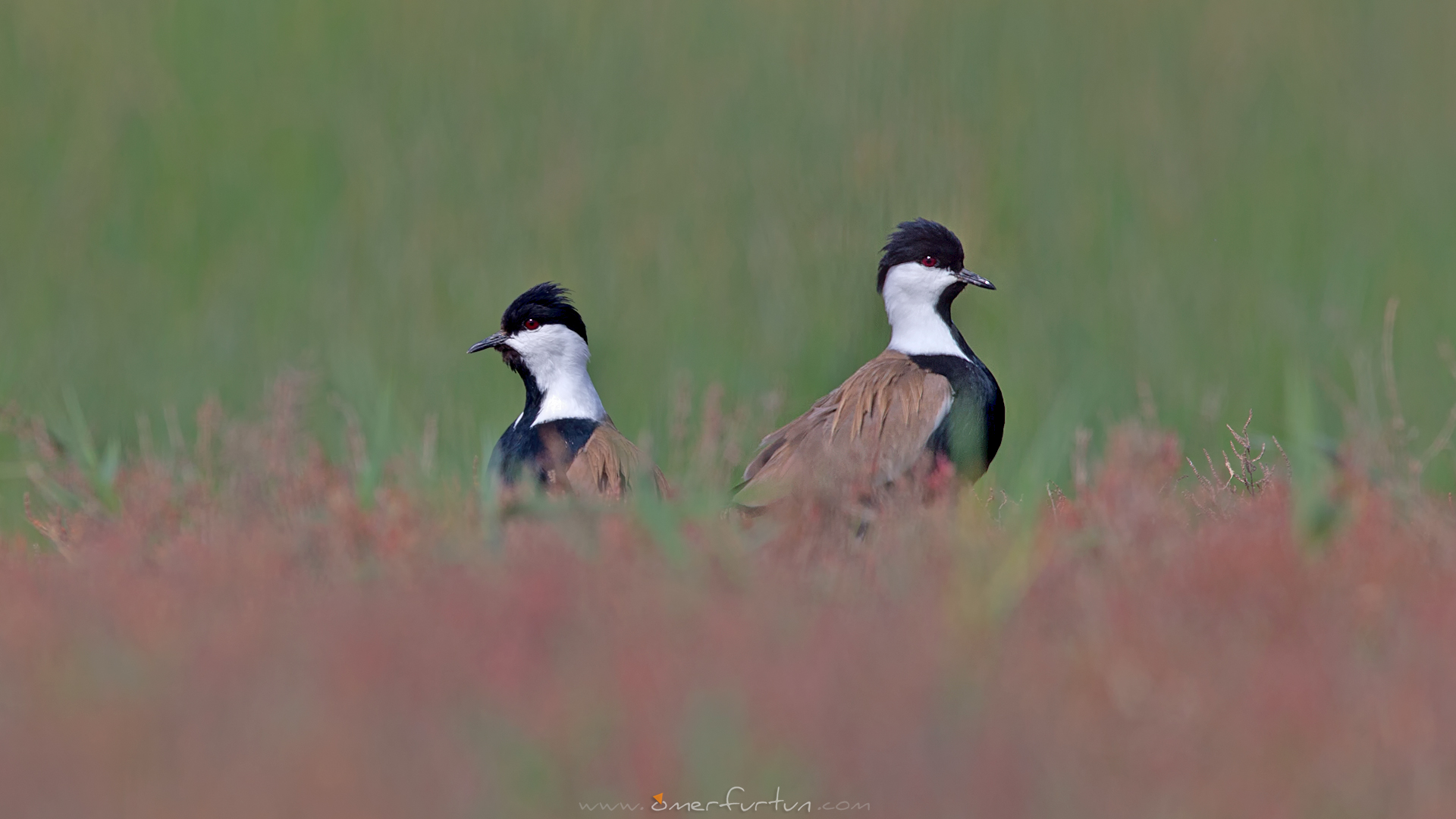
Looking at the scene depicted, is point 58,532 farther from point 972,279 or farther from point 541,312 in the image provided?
point 972,279

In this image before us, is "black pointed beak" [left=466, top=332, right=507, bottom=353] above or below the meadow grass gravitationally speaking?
above

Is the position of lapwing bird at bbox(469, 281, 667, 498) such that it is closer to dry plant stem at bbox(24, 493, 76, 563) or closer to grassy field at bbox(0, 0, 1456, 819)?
grassy field at bbox(0, 0, 1456, 819)

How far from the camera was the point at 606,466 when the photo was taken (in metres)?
6.03

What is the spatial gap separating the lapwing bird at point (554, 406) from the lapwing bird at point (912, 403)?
1.87 feet

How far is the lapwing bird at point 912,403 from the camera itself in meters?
6.04

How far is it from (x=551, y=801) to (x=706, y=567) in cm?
111

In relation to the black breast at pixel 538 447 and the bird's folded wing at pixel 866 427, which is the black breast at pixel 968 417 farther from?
the black breast at pixel 538 447

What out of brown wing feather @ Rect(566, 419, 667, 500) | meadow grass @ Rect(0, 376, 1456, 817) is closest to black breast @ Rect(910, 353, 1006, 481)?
brown wing feather @ Rect(566, 419, 667, 500)

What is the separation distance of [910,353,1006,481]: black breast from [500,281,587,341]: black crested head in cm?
152

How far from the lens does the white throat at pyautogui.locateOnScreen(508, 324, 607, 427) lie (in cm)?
661

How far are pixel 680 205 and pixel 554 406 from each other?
2006mm

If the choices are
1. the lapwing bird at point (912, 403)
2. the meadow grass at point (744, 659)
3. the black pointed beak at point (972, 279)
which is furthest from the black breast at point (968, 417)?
the meadow grass at point (744, 659)

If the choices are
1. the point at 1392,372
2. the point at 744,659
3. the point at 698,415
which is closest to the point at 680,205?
the point at 698,415

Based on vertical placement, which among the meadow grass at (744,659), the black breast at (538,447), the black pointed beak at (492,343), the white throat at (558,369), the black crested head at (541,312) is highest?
the black crested head at (541,312)
